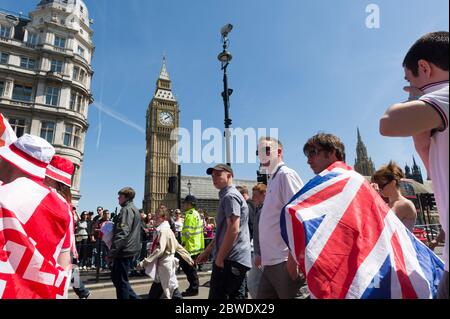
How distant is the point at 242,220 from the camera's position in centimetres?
353

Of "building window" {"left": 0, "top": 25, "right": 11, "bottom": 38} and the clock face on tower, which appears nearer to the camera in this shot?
"building window" {"left": 0, "top": 25, "right": 11, "bottom": 38}

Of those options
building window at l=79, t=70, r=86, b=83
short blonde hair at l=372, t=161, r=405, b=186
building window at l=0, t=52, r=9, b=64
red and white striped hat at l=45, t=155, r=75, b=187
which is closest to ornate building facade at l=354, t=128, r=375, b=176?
building window at l=79, t=70, r=86, b=83

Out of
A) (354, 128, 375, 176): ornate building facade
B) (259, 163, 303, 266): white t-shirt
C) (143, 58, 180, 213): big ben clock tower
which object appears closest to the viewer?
(259, 163, 303, 266): white t-shirt

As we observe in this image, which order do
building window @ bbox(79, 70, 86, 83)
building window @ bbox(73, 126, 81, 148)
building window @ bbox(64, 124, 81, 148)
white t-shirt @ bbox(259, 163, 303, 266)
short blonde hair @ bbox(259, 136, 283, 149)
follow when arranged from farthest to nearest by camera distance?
building window @ bbox(79, 70, 86, 83) < building window @ bbox(73, 126, 81, 148) < building window @ bbox(64, 124, 81, 148) < short blonde hair @ bbox(259, 136, 283, 149) < white t-shirt @ bbox(259, 163, 303, 266)

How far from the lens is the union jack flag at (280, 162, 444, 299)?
4.50 feet

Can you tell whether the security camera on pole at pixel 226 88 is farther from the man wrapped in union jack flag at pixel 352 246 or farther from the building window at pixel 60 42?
the building window at pixel 60 42

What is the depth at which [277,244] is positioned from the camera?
2717 mm

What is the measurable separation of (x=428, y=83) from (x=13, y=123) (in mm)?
30691

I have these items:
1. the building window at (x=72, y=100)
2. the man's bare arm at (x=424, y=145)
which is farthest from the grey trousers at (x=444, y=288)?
the building window at (x=72, y=100)

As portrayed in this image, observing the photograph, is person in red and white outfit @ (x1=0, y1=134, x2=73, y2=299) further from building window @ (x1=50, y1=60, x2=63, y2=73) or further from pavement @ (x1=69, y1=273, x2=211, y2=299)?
building window @ (x1=50, y1=60, x2=63, y2=73)

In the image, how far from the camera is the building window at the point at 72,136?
26.5m

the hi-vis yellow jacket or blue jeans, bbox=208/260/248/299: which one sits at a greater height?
the hi-vis yellow jacket

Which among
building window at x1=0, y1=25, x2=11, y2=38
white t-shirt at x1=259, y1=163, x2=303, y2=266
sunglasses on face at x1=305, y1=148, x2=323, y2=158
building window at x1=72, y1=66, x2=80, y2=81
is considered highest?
building window at x1=0, y1=25, x2=11, y2=38

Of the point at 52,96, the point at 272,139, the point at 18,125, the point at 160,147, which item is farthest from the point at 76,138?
the point at 160,147
